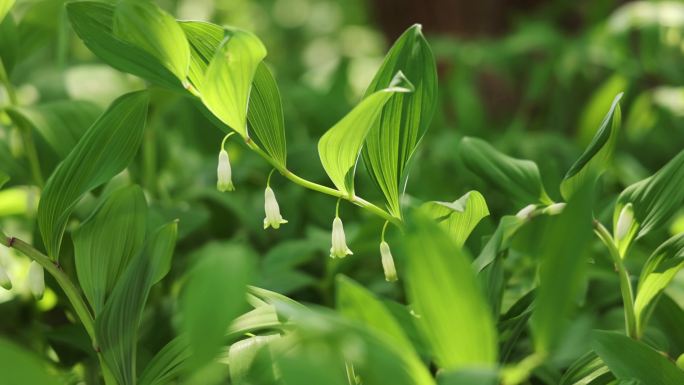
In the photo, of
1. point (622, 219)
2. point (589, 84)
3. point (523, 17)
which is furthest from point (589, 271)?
point (523, 17)

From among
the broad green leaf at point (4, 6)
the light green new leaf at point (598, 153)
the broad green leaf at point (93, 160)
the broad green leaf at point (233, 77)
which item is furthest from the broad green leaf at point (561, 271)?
the broad green leaf at point (4, 6)

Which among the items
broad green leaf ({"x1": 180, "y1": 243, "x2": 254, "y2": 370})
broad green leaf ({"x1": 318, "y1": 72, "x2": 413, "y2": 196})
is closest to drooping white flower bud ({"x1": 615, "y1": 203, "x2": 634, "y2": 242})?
broad green leaf ({"x1": 318, "y1": 72, "x2": 413, "y2": 196})

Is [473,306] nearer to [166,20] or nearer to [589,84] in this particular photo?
[166,20]

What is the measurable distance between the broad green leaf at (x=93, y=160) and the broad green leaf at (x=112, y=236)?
2 cm

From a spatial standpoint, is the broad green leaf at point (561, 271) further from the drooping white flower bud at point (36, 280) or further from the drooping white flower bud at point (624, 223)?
the drooping white flower bud at point (36, 280)

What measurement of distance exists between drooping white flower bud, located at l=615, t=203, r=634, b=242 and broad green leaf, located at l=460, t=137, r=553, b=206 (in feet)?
0.19

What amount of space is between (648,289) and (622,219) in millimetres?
57

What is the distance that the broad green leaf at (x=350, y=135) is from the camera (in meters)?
0.47

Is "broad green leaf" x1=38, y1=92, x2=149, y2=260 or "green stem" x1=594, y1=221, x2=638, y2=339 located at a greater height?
"broad green leaf" x1=38, y1=92, x2=149, y2=260

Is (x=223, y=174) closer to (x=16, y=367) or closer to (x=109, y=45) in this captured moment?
(x=109, y=45)

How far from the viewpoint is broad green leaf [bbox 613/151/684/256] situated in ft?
1.85

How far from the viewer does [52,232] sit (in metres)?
0.55

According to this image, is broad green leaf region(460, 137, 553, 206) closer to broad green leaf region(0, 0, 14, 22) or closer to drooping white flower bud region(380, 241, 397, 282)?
drooping white flower bud region(380, 241, 397, 282)

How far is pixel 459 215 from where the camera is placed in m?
0.55
